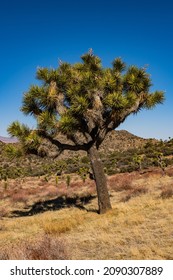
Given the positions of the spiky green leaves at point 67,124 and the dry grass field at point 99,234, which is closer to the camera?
the dry grass field at point 99,234

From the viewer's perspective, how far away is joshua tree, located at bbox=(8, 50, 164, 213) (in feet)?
38.2

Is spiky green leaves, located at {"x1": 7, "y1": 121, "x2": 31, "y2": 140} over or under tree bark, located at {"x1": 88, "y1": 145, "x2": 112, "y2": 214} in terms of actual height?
over

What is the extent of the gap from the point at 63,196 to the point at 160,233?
1214 centimetres

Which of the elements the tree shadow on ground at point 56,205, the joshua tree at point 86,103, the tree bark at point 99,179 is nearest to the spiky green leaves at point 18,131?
the joshua tree at point 86,103

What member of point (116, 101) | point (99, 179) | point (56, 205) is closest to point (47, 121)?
point (116, 101)

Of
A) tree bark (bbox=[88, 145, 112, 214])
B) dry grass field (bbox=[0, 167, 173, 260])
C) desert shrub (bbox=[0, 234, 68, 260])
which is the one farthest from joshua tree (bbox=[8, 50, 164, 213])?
desert shrub (bbox=[0, 234, 68, 260])

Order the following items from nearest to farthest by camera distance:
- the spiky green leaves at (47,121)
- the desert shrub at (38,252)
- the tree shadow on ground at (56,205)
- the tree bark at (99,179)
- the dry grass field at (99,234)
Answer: the desert shrub at (38,252), the dry grass field at (99,234), the spiky green leaves at (47,121), the tree bark at (99,179), the tree shadow on ground at (56,205)

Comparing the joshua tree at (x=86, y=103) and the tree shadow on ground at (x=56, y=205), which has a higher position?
the joshua tree at (x=86, y=103)

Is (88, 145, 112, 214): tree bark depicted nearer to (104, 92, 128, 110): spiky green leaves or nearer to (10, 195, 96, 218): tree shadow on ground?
(104, 92, 128, 110): spiky green leaves

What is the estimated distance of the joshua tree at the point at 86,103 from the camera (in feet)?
38.2

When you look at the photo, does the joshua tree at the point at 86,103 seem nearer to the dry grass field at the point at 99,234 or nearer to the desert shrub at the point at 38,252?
the dry grass field at the point at 99,234

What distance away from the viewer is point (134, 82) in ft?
40.4

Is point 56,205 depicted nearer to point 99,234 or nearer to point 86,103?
point 86,103

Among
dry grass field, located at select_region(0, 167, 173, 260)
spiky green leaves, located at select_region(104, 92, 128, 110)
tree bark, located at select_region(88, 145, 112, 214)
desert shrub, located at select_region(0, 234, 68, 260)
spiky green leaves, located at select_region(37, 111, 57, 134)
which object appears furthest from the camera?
tree bark, located at select_region(88, 145, 112, 214)
